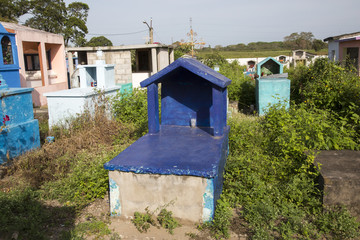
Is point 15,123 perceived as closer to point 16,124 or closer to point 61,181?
point 16,124

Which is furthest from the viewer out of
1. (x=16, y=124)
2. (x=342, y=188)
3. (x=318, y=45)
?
(x=318, y=45)

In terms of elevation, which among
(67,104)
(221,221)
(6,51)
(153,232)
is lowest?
(153,232)

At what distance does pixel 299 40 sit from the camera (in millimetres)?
56438

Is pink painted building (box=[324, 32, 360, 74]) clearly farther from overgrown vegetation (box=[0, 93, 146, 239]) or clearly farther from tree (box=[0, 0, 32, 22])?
tree (box=[0, 0, 32, 22])

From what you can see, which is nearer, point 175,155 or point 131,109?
→ point 175,155

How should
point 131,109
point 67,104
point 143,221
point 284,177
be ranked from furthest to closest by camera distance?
1. point 131,109
2. point 67,104
3. point 284,177
4. point 143,221

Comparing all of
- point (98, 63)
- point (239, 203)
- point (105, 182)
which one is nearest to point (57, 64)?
point (98, 63)

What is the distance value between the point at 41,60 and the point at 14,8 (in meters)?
21.2

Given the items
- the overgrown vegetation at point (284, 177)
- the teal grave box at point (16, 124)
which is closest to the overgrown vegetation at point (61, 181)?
the teal grave box at point (16, 124)

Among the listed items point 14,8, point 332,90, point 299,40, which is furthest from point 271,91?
point 299,40

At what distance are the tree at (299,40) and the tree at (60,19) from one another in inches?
1471

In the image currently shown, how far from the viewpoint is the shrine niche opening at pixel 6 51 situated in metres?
10.1

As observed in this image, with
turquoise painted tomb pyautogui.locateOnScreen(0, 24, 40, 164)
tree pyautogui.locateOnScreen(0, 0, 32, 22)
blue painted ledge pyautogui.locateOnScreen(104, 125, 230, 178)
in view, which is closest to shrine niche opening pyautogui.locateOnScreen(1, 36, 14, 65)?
Answer: turquoise painted tomb pyautogui.locateOnScreen(0, 24, 40, 164)

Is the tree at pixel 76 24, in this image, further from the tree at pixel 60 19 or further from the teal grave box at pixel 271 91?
the teal grave box at pixel 271 91
